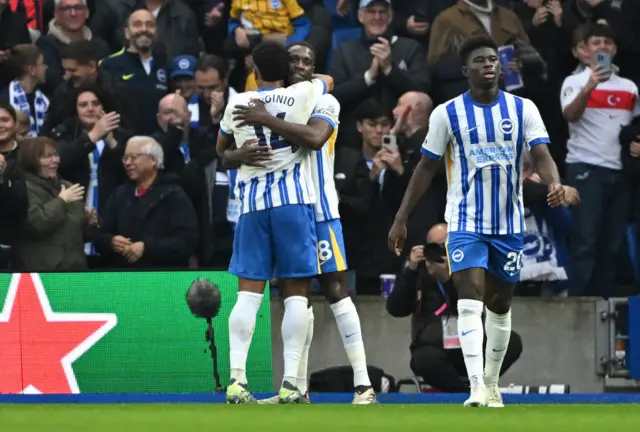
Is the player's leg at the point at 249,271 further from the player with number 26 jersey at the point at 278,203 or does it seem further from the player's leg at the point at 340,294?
the player's leg at the point at 340,294

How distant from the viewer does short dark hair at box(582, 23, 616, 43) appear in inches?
579

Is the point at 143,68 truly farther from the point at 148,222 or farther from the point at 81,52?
the point at 148,222

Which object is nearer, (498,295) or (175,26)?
(498,295)

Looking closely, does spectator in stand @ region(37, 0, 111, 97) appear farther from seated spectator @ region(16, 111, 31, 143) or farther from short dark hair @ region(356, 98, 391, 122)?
short dark hair @ region(356, 98, 391, 122)

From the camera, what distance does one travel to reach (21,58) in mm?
15211

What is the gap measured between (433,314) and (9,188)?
3738 millimetres

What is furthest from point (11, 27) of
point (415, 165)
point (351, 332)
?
point (351, 332)

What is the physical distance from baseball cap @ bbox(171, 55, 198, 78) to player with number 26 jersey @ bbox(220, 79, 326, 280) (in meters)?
5.44

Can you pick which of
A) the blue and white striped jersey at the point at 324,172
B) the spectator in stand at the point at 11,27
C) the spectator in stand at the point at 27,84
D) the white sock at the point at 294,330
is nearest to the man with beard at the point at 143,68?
the spectator in stand at the point at 27,84

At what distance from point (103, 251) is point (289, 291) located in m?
4.23

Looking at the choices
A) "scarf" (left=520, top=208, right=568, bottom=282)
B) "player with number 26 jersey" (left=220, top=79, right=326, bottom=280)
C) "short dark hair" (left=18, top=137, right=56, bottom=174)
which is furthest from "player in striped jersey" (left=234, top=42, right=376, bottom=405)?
"scarf" (left=520, top=208, right=568, bottom=282)

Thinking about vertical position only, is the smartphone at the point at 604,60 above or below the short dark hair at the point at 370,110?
above

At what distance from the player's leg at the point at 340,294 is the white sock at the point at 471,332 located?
3.30ft

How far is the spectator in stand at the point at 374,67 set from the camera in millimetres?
14961
